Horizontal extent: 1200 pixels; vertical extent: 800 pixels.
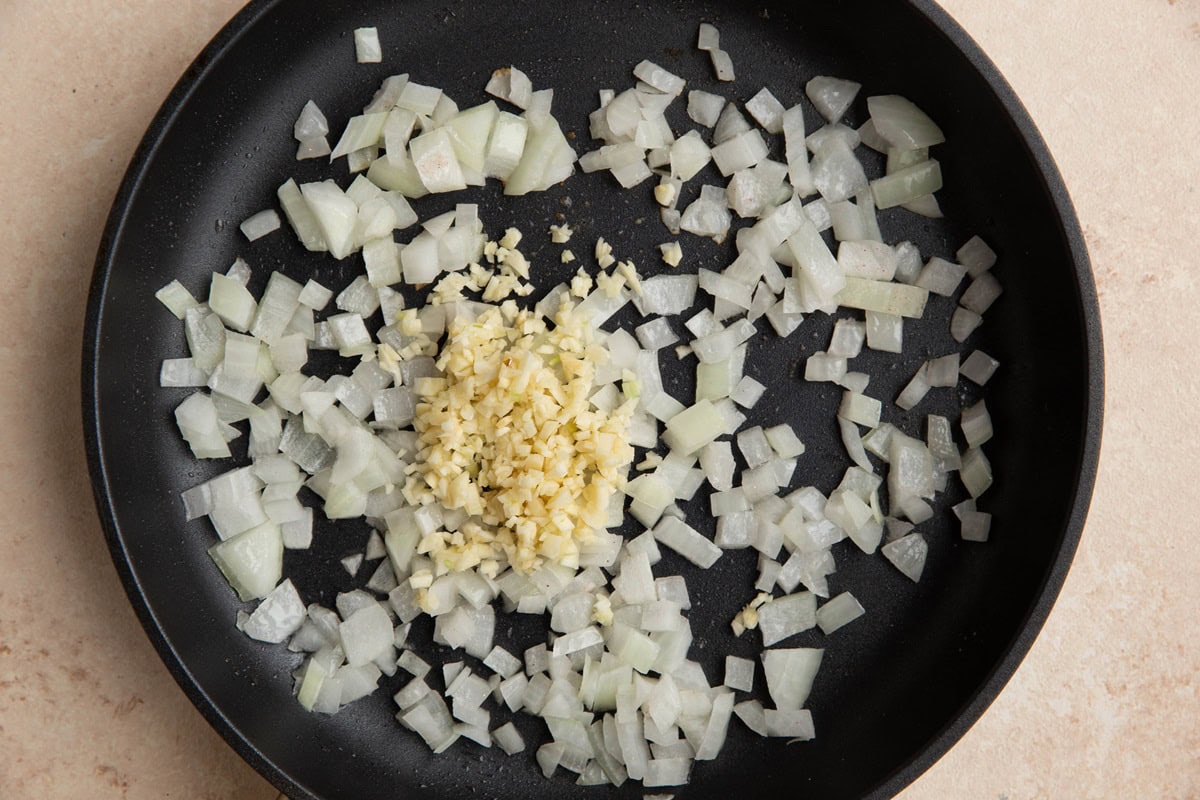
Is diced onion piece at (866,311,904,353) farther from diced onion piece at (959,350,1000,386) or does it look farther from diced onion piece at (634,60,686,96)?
diced onion piece at (634,60,686,96)

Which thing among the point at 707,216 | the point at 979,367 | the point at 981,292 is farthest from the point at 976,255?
the point at 707,216

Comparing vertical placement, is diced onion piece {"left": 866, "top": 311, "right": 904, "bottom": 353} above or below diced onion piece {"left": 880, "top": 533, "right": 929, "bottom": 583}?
above

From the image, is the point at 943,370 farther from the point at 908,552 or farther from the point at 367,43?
the point at 367,43

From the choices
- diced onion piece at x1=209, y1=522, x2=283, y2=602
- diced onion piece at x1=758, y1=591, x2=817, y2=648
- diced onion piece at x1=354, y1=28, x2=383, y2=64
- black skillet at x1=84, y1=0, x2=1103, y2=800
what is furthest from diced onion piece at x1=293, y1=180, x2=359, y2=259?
diced onion piece at x1=758, y1=591, x2=817, y2=648

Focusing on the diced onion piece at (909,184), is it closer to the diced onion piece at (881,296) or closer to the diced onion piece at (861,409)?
the diced onion piece at (881,296)

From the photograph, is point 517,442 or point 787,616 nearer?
point 517,442

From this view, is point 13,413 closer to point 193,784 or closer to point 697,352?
point 193,784
